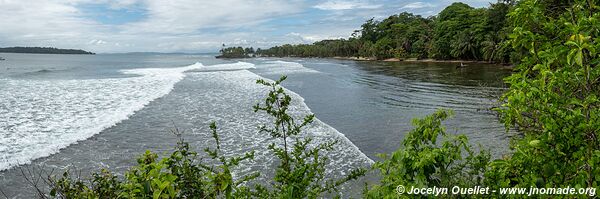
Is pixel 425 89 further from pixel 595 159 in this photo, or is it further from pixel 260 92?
pixel 595 159

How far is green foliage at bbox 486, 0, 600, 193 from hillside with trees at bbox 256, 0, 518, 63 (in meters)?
28.6

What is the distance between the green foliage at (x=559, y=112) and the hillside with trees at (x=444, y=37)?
1128 inches

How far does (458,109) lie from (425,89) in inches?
327

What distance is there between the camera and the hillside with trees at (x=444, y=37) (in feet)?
173

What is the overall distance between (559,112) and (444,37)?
69.8m

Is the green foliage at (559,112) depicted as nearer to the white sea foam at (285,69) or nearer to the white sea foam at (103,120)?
the white sea foam at (103,120)

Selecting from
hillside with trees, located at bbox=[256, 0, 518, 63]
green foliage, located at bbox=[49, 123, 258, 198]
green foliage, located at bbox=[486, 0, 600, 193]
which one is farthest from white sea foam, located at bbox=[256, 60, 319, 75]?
green foliage, located at bbox=[486, 0, 600, 193]

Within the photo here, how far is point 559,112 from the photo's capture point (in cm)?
250

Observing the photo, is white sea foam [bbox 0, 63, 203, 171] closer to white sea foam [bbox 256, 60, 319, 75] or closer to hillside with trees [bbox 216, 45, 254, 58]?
white sea foam [bbox 256, 60, 319, 75]

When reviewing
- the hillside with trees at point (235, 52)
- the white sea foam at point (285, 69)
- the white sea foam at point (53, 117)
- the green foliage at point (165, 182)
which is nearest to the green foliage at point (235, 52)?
the hillside with trees at point (235, 52)

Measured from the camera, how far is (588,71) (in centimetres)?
254

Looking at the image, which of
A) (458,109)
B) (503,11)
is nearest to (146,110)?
(458,109)

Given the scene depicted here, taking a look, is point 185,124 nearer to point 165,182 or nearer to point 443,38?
point 165,182

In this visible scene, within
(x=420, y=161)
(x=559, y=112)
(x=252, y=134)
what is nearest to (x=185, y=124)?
(x=252, y=134)
